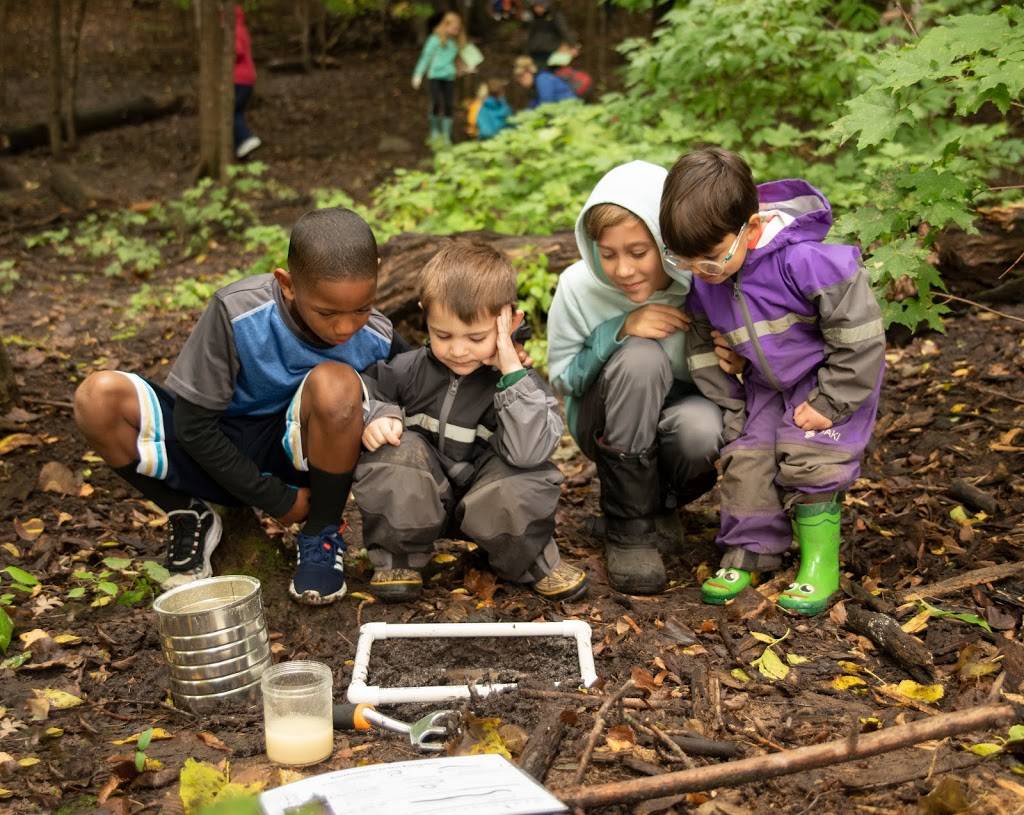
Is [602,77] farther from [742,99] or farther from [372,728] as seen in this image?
[372,728]

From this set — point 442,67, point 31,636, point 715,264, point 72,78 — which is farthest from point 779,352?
point 72,78

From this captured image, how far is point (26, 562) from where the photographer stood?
346cm

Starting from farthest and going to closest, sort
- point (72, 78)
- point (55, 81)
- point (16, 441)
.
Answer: point (72, 78) < point (55, 81) < point (16, 441)

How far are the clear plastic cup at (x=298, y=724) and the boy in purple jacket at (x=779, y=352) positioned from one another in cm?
143

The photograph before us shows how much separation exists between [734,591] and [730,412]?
0.62 m

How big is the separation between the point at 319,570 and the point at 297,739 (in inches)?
38.0

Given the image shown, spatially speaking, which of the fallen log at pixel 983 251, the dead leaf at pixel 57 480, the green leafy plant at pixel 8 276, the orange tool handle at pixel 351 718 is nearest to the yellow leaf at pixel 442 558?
the orange tool handle at pixel 351 718

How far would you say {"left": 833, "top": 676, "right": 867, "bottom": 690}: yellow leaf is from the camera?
8.87 feet

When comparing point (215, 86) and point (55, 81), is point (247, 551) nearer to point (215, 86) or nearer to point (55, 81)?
point (215, 86)

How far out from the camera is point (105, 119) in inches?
526

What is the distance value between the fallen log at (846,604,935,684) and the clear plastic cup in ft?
5.18

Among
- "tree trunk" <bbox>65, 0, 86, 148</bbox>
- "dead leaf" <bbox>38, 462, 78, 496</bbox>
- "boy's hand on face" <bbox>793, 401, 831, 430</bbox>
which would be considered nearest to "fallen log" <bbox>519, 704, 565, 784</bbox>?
"boy's hand on face" <bbox>793, 401, 831, 430</bbox>

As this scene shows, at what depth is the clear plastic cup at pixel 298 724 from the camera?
2277 millimetres

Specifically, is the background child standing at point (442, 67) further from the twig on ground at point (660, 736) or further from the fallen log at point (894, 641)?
the twig on ground at point (660, 736)
